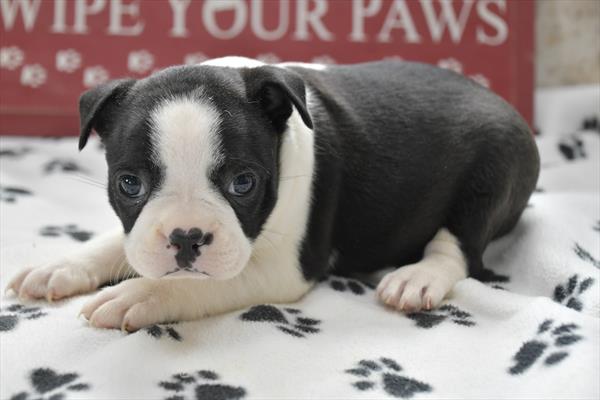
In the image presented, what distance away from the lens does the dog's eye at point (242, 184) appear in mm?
2580

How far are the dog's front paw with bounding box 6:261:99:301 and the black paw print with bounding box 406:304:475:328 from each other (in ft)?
4.01

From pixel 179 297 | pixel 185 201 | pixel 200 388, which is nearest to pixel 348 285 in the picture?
pixel 179 297

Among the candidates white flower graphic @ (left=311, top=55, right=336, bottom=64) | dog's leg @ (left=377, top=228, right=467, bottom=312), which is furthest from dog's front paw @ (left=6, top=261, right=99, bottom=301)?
white flower graphic @ (left=311, top=55, right=336, bottom=64)

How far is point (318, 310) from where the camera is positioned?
2912 millimetres

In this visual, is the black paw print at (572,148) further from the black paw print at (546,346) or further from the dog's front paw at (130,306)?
the dog's front paw at (130,306)

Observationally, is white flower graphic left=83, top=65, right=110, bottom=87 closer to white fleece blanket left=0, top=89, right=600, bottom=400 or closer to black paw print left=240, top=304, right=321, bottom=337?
white fleece blanket left=0, top=89, right=600, bottom=400

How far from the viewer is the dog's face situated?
2439 mm

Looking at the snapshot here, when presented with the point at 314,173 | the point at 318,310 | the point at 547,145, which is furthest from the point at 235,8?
the point at 318,310

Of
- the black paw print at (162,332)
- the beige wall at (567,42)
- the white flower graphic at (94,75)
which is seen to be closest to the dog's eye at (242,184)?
the black paw print at (162,332)

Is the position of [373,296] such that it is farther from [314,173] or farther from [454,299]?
[314,173]

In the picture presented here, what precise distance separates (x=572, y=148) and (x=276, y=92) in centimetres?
301

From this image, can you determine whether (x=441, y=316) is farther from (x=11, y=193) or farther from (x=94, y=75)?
(x=94, y=75)

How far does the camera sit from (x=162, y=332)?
8.39ft

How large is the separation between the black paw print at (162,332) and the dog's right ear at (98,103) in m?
0.70
